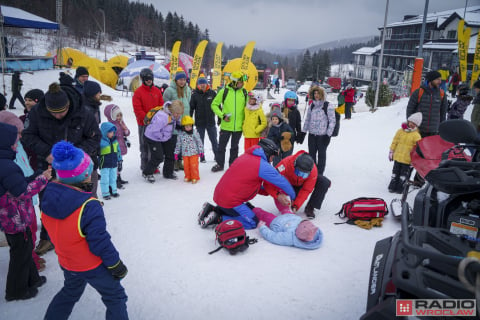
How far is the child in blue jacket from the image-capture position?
198 inches

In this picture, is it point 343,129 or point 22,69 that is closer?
point 343,129

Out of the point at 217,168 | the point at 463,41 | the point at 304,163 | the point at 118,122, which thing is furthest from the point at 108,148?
the point at 463,41

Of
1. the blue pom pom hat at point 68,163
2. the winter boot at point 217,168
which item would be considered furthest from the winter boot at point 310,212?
the blue pom pom hat at point 68,163

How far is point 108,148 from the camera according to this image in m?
5.07

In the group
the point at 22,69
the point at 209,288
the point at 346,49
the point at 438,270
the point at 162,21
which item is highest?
the point at 346,49

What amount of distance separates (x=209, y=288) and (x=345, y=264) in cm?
163

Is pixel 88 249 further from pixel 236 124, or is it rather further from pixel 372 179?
pixel 372 179

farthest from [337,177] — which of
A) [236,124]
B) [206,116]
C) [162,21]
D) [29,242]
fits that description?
[162,21]

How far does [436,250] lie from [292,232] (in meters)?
2.24

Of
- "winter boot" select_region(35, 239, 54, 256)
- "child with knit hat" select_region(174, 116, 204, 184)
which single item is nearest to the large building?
"child with knit hat" select_region(174, 116, 204, 184)

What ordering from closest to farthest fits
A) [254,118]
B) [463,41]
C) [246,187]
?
[246,187] < [254,118] < [463,41]

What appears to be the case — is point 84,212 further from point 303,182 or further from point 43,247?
point 303,182

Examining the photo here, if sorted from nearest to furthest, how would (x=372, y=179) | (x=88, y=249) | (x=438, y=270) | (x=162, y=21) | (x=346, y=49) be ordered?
(x=438, y=270), (x=88, y=249), (x=372, y=179), (x=162, y=21), (x=346, y=49)

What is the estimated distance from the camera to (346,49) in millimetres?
158500
